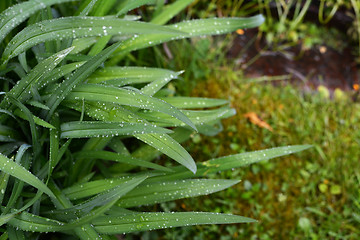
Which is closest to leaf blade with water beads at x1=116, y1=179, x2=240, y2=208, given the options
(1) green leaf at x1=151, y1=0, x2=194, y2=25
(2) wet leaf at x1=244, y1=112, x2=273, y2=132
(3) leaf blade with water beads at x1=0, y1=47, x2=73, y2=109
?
(3) leaf blade with water beads at x1=0, y1=47, x2=73, y2=109

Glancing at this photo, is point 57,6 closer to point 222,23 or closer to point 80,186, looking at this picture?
point 222,23

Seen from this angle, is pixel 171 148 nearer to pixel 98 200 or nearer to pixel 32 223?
pixel 98 200

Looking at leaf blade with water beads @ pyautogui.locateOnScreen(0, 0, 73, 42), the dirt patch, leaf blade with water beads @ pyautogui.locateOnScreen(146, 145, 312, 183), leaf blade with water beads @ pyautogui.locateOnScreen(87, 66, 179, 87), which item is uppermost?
leaf blade with water beads @ pyautogui.locateOnScreen(0, 0, 73, 42)

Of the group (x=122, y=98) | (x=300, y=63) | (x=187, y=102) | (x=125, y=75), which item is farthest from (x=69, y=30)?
(x=300, y=63)

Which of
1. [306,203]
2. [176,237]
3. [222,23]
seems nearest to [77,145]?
[176,237]

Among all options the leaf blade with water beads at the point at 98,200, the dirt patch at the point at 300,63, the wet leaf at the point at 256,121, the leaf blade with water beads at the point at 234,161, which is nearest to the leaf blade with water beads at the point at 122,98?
the leaf blade with water beads at the point at 98,200

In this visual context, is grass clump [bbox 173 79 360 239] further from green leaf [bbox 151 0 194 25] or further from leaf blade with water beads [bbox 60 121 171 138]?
leaf blade with water beads [bbox 60 121 171 138]

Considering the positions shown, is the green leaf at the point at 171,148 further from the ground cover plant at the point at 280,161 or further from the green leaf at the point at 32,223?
the ground cover plant at the point at 280,161
